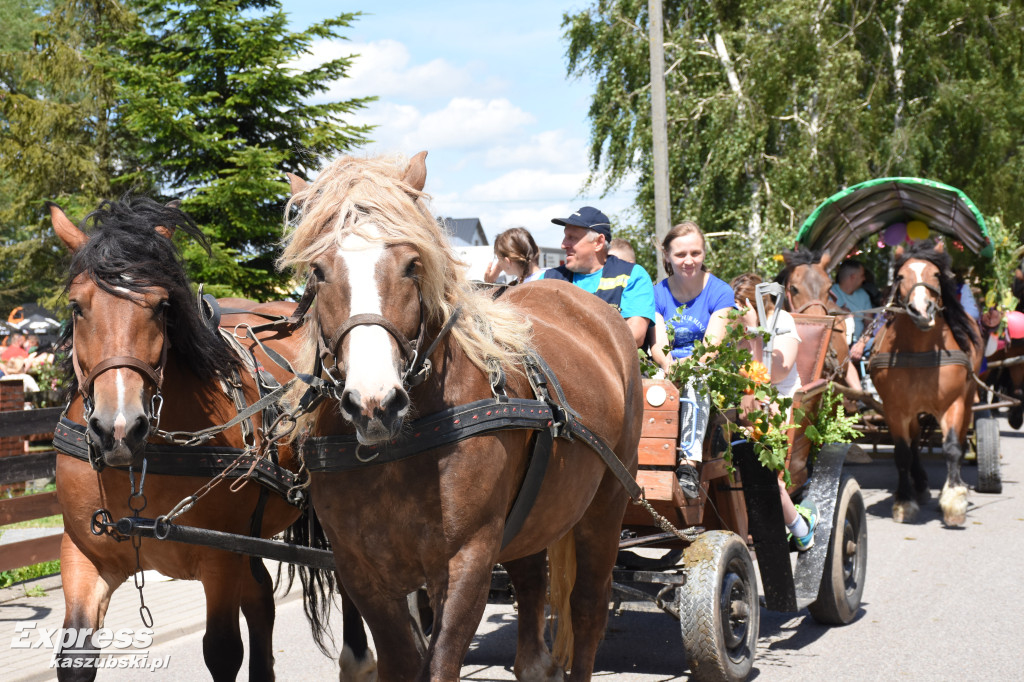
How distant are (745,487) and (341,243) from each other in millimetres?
3325

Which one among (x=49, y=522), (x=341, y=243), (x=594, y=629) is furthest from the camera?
(x=49, y=522)

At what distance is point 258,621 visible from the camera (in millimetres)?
3893

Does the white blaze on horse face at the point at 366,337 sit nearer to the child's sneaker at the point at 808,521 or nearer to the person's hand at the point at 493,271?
the person's hand at the point at 493,271

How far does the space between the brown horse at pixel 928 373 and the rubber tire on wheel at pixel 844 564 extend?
3.06 m

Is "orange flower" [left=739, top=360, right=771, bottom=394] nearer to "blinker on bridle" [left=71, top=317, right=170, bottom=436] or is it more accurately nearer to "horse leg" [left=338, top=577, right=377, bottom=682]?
"horse leg" [left=338, top=577, right=377, bottom=682]

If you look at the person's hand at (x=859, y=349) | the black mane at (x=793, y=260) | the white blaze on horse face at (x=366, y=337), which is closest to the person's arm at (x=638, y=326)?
the white blaze on horse face at (x=366, y=337)

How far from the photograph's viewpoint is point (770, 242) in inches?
568

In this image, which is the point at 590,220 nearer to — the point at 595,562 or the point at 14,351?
the point at 595,562

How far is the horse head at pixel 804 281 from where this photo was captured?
26.3 ft

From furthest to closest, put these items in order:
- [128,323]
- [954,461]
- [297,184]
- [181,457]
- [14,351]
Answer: [14,351] → [954,461] → [181,457] → [128,323] → [297,184]

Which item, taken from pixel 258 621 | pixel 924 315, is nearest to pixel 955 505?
pixel 924 315

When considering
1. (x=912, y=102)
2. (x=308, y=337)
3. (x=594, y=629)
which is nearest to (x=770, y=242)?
(x=912, y=102)

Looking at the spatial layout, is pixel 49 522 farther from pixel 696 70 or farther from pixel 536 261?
pixel 696 70

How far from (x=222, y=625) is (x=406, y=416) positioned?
148cm
